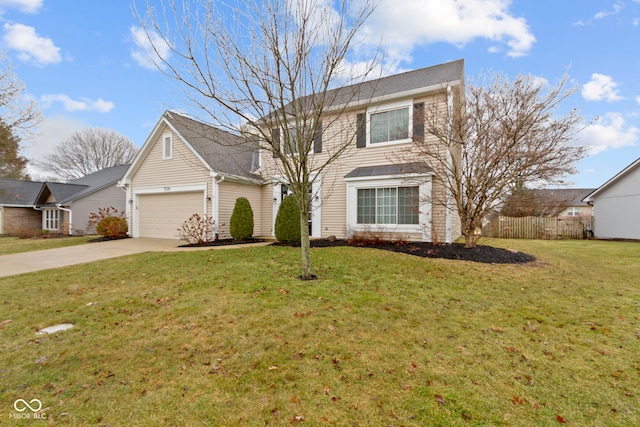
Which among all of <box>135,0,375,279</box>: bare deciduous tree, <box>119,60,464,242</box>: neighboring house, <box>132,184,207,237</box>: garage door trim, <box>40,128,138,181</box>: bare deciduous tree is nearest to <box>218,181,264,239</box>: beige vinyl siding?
<box>119,60,464,242</box>: neighboring house

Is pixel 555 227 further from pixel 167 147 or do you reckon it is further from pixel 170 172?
pixel 167 147

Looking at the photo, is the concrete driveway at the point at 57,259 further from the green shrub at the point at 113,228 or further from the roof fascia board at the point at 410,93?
the roof fascia board at the point at 410,93

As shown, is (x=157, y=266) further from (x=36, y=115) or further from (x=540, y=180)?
(x=36, y=115)

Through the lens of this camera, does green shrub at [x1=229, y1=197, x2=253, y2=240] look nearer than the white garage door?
Yes

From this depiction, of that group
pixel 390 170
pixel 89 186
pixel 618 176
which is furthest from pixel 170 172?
pixel 618 176

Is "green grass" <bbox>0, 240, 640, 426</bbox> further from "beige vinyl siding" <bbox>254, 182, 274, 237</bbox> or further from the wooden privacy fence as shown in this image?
the wooden privacy fence

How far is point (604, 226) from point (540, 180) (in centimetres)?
1331

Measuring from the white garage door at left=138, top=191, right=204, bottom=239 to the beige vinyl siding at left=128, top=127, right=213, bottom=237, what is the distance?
4.9 inches

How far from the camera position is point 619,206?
53.6ft

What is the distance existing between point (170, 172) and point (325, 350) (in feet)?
42.4

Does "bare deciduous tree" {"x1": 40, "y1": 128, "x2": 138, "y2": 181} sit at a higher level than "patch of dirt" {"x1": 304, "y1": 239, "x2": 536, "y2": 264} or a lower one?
higher

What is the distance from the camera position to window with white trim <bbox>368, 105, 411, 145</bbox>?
10.7 m

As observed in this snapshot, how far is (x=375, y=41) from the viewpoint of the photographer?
568 centimetres

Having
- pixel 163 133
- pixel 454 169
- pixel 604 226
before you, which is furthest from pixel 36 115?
pixel 604 226
